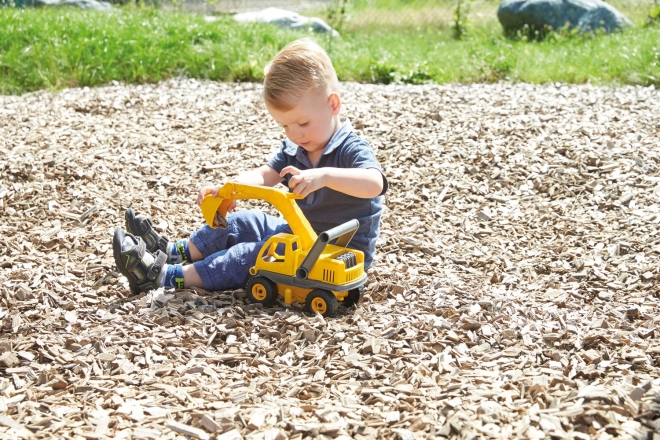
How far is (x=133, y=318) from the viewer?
318 centimetres

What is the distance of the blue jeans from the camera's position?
3.50 m

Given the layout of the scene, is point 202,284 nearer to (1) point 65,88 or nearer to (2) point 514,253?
(2) point 514,253

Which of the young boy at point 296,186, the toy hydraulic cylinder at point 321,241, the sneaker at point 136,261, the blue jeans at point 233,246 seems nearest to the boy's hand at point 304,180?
the young boy at point 296,186

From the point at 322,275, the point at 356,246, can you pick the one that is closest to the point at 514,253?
the point at 356,246

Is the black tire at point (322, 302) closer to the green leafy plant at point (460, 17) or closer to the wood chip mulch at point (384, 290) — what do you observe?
the wood chip mulch at point (384, 290)

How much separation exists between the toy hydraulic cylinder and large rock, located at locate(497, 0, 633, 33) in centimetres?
899

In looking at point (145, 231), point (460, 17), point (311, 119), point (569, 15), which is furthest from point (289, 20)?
point (311, 119)

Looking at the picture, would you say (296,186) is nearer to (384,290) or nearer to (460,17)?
(384,290)

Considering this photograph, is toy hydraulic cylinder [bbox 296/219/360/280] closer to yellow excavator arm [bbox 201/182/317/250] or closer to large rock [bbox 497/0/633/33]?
yellow excavator arm [bbox 201/182/317/250]

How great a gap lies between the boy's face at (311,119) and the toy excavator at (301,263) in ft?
1.22

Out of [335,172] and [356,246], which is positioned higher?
[335,172]

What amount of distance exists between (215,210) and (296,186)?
49 centimetres

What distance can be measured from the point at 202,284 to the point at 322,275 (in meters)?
0.66

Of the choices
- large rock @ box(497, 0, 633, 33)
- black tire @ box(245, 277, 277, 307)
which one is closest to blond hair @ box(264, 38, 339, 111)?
black tire @ box(245, 277, 277, 307)
